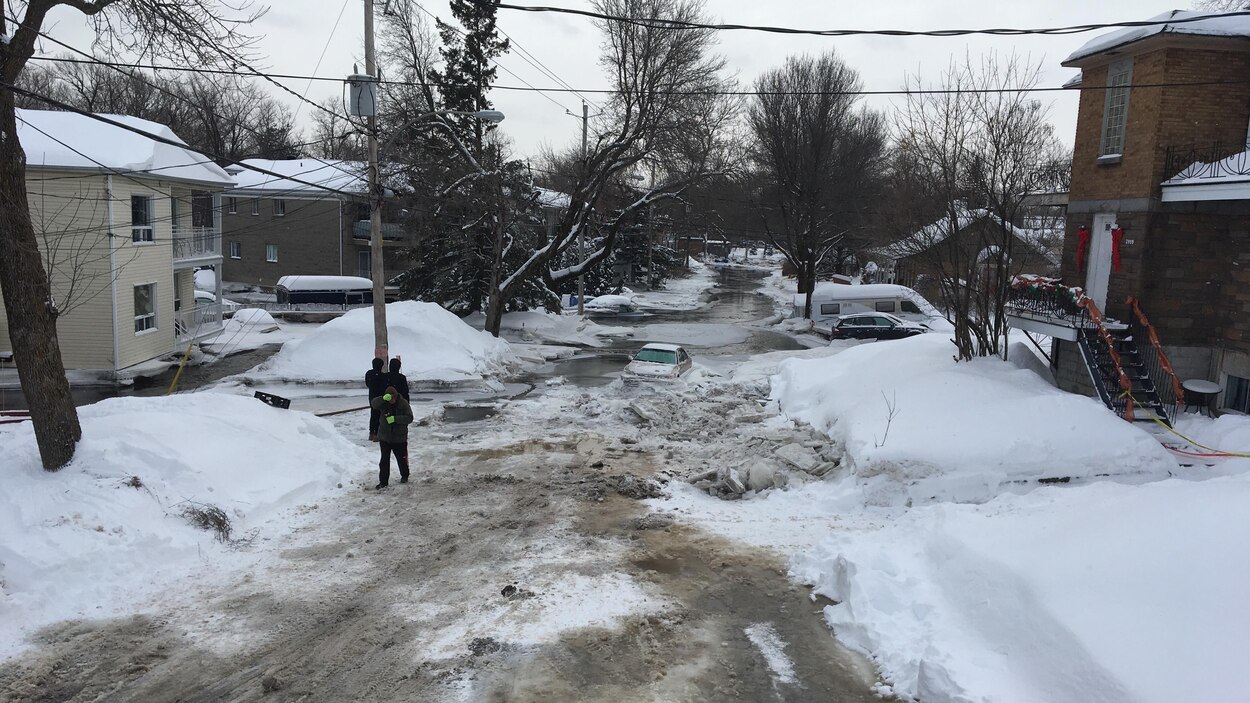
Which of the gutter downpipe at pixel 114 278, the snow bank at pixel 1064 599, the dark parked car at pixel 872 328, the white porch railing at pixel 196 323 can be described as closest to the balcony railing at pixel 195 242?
the white porch railing at pixel 196 323

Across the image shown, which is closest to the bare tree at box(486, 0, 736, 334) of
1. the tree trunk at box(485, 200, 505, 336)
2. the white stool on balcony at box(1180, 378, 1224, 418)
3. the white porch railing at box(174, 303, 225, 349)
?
the tree trunk at box(485, 200, 505, 336)

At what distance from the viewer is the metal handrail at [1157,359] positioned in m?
14.5

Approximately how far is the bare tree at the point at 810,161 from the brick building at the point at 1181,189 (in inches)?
1060

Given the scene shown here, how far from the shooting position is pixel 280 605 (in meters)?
7.73

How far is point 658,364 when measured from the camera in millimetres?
21938

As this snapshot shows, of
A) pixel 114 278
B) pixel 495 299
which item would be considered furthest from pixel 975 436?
pixel 114 278

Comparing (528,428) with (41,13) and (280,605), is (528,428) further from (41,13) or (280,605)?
(41,13)

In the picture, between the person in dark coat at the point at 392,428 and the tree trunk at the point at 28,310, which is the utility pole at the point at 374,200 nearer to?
the person in dark coat at the point at 392,428

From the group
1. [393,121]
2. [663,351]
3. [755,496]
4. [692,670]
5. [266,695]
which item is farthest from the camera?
[393,121]

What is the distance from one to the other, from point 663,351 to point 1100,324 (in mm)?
10972

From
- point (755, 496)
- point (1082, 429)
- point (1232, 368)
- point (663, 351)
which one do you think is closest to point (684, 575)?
point (755, 496)

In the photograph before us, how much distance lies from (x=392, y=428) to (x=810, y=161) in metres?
40.4

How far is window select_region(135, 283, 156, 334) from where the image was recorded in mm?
24736

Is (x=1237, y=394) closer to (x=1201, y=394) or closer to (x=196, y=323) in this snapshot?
(x=1201, y=394)
